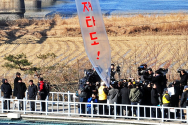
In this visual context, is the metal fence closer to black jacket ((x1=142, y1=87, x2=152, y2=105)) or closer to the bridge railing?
the bridge railing

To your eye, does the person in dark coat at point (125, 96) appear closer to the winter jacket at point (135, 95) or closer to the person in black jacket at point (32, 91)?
the winter jacket at point (135, 95)

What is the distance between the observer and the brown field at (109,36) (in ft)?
120

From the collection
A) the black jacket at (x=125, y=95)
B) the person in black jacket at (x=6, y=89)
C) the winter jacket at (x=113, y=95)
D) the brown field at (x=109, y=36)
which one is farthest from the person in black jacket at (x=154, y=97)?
the brown field at (x=109, y=36)

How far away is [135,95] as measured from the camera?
13750 millimetres

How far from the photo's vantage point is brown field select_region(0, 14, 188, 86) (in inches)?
1441

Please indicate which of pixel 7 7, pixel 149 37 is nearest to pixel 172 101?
pixel 149 37

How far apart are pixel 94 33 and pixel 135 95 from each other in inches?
83.8

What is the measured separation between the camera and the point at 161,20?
50.8m

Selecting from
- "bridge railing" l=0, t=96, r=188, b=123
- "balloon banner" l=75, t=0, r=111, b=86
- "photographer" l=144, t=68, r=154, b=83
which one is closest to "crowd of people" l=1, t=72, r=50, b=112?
"bridge railing" l=0, t=96, r=188, b=123

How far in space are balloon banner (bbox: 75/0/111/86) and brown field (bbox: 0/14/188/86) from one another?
17971mm

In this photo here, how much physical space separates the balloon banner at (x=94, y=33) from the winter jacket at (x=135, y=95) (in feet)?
2.72

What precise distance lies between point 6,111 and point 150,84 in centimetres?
450

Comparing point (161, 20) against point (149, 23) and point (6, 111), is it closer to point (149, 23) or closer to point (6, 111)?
point (149, 23)

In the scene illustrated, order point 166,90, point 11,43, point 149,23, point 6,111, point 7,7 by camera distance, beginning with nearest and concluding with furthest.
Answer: point 166,90 < point 6,111 < point 11,43 < point 149,23 < point 7,7
